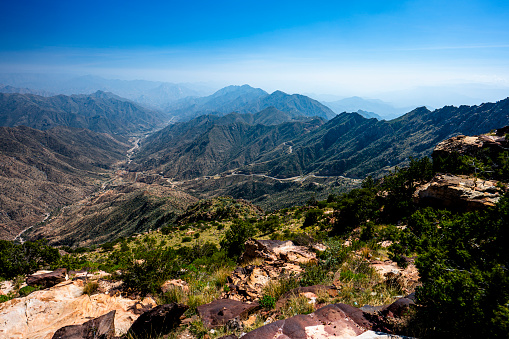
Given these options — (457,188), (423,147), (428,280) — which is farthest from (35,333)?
(423,147)

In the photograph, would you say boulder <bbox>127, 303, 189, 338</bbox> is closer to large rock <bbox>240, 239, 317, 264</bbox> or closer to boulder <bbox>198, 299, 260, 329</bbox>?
boulder <bbox>198, 299, 260, 329</bbox>

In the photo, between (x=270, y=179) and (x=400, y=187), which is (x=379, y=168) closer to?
(x=270, y=179)

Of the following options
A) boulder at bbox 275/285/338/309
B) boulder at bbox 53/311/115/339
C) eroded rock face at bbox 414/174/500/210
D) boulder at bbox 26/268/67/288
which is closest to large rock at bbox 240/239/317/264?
boulder at bbox 275/285/338/309

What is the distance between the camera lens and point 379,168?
159 meters

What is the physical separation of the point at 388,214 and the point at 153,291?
17.6 metres

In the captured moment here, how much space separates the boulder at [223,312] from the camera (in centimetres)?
607

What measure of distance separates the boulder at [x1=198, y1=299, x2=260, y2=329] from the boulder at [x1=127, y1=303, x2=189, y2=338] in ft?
3.08

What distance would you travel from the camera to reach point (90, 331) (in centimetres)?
537

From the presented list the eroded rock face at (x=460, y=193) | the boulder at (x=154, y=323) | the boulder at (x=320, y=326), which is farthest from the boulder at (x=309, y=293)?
the eroded rock face at (x=460, y=193)

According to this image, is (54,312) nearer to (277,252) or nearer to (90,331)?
(90,331)

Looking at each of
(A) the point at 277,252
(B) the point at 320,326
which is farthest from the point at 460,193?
(B) the point at 320,326

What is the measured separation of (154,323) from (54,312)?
4.17 meters

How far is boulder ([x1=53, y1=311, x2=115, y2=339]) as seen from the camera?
5273mm

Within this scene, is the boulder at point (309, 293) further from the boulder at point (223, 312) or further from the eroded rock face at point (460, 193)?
the eroded rock face at point (460, 193)
